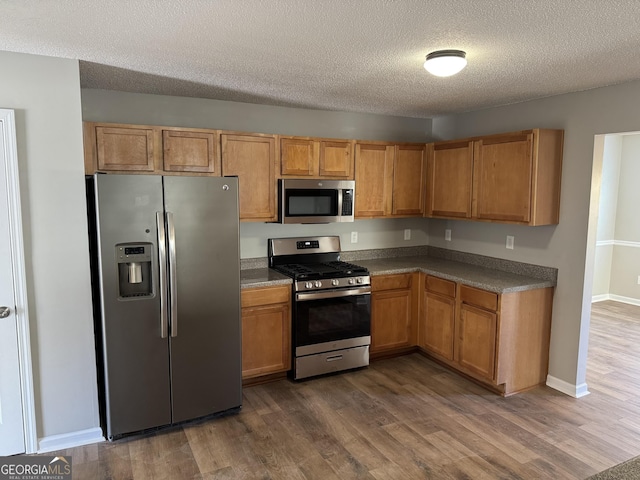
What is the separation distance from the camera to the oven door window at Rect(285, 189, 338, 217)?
12.5ft

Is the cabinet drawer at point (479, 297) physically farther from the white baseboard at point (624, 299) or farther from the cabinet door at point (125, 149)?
the white baseboard at point (624, 299)

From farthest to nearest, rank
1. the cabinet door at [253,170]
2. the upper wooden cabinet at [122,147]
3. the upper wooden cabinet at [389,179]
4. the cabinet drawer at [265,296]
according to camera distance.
→ 1. the upper wooden cabinet at [389,179]
2. the cabinet door at [253,170]
3. the cabinet drawer at [265,296]
4. the upper wooden cabinet at [122,147]

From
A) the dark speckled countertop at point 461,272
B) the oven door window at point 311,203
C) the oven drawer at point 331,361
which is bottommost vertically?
the oven drawer at point 331,361

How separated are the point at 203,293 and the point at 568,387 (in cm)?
298

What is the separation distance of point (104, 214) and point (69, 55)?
3.12 ft

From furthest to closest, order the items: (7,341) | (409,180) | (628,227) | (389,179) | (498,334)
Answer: (628,227)
(409,180)
(389,179)
(498,334)
(7,341)

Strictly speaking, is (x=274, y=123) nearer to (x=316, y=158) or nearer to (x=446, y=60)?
(x=316, y=158)

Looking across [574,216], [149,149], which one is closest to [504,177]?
[574,216]

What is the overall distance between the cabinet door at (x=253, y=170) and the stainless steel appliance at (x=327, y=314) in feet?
1.58

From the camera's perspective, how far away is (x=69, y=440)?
2.78 metres

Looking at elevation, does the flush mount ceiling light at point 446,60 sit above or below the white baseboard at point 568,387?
above

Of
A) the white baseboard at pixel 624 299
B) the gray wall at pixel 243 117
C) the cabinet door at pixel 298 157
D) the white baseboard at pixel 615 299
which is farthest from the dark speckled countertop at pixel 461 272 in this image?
the white baseboard at pixel 624 299

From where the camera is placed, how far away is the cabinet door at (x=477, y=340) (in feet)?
11.3

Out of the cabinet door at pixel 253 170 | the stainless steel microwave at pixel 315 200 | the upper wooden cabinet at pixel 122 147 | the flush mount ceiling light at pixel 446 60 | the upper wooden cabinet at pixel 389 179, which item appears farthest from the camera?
the upper wooden cabinet at pixel 389 179
